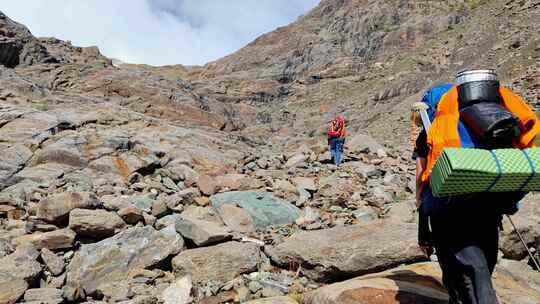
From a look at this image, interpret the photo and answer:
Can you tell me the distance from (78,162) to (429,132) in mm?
Answer: 11399

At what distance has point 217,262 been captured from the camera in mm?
5586

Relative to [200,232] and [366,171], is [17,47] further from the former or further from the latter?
[200,232]

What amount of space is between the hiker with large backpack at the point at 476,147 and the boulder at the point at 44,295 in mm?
4388

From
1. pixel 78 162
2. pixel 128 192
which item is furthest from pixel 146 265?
pixel 78 162

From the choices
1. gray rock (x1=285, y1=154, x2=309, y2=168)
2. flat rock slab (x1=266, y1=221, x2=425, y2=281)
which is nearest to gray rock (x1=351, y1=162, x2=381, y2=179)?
gray rock (x1=285, y1=154, x2=309, y2=168)

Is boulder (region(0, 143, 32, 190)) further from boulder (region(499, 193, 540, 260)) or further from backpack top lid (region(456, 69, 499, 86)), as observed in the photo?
backpack top lid (region(456, 69, 499, 86))

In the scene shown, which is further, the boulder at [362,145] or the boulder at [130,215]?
the boulder at [362,145]

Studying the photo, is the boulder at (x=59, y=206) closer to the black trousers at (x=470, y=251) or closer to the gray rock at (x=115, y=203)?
the gray rock at (x=115, y=203)

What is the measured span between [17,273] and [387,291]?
4.44 meters

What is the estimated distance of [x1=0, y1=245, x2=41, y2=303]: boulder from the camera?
197 inches

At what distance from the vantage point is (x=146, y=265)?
584cm

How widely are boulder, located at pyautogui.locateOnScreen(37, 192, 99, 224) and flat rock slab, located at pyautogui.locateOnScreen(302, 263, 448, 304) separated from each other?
4477 mm

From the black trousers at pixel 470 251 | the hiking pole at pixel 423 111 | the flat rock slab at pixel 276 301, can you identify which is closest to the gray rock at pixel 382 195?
the flat rock slab at pixel 276 301

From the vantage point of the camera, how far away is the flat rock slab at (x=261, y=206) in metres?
8.06
